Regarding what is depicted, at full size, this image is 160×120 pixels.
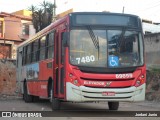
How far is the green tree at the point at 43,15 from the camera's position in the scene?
43844mm

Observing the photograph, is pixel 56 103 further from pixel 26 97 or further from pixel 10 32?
pixel 10 32

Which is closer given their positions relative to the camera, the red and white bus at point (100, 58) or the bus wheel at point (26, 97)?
the red and white bus at point (100, 58)

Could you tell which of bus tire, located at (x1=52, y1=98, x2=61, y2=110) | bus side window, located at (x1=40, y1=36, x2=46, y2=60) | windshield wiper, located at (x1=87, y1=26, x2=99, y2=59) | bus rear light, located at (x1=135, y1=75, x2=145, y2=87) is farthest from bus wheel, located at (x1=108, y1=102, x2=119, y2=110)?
bus side window, located at (x1=40, y1=36, x2=46, y2=60)

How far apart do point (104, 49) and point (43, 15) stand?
31504mm

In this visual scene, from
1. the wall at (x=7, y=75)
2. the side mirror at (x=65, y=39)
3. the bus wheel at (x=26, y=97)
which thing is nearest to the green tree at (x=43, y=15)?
the wall at (x=7, y=75)

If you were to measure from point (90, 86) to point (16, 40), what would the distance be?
139ft

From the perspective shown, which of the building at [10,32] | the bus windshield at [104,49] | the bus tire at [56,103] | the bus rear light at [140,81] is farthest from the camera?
the building at [10,32]

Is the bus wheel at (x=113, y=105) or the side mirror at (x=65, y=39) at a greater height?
the side mirror at (x=65, y=39)

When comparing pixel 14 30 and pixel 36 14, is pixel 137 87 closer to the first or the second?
pixel 36 14

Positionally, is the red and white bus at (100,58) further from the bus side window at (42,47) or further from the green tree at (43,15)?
the green tree at (43,15)

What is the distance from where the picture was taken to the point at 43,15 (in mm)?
44281

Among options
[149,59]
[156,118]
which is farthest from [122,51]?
[149,59]

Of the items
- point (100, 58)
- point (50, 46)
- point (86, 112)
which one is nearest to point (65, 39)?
point (100, 58)

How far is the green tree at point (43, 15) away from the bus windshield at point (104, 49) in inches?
1192
